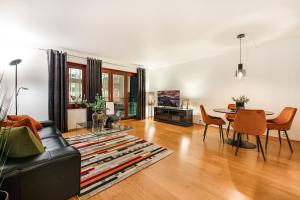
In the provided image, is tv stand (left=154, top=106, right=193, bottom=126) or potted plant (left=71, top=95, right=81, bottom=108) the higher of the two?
potted plant (left=71, top=95, right=81, bottom=108)

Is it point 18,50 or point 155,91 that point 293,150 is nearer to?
point 155,91

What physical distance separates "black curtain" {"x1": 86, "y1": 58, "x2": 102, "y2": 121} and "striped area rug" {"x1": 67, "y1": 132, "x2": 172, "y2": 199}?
4.28 feet

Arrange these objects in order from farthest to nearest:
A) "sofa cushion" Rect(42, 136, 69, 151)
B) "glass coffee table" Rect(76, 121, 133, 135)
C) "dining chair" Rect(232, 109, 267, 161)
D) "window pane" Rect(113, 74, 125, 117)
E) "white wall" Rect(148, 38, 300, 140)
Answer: "window pane" Rect(113, 74, 125, 117) → "white wall" Rect(148, 38, 300, 140) → "glass coffee table" Rect(76, 121, 133, 135) → "dining chair" Rect(232, 109, 267, 161) → "sofa cushion" Rect(42, 136, 69, 151)

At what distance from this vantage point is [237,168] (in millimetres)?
2117

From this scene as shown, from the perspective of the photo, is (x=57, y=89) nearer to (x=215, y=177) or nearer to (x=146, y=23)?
(x=146, y=23)

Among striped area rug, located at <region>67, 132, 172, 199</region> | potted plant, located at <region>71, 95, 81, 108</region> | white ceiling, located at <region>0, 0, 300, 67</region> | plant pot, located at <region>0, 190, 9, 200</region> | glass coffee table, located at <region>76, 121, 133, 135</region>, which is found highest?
white ceiling, located at <region>0, 0, 300, 67</region>

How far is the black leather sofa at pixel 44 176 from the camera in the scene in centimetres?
109

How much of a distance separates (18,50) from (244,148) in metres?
5.49

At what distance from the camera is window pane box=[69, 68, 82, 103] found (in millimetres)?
4258

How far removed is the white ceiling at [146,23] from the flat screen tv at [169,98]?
1916mm

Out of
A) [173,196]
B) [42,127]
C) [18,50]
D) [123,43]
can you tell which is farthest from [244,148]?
[18,50]

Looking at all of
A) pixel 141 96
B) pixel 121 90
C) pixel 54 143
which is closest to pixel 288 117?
pixel 54 143

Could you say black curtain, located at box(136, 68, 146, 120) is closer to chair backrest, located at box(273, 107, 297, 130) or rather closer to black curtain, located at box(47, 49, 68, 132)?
A: black curtain, located at box(47, 49, 68, 132)

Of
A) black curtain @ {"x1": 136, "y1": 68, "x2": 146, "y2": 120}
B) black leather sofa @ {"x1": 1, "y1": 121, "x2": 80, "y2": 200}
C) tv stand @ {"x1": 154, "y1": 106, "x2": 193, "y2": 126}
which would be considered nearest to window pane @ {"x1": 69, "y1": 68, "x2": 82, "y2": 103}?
black curtain @ {"x1": 136, "y1": 68, "x2": 146, "y2": 120}
